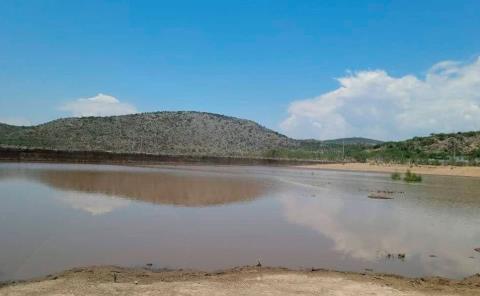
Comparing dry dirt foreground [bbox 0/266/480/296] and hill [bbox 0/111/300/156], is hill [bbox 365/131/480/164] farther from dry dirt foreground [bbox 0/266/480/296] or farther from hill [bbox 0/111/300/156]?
dry dirt foreground [bbox 0/266/480/296]

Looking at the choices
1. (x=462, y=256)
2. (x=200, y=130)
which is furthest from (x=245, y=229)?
(x=200, y=130)

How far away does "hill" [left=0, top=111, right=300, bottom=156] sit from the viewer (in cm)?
8912

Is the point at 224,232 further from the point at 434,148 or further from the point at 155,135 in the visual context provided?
the point at 155,135

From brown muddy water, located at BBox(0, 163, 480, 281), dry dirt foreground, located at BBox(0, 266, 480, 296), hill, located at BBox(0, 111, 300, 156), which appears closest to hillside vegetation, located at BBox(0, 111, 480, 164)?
hill, located at BBox(0, 111, 300, 156)

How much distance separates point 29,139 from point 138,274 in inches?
3382

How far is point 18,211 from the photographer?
1614 cm

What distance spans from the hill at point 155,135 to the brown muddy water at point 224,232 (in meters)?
59.9

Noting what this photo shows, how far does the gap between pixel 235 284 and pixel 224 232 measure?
18.6 ft

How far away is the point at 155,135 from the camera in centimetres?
10838

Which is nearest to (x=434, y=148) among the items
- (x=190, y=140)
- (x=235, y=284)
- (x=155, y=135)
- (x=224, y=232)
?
(x=190, y=140)

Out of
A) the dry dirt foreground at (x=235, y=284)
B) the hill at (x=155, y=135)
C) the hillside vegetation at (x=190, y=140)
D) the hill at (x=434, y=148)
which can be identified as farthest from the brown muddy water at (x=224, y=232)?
the hill at (x=434, y=148)

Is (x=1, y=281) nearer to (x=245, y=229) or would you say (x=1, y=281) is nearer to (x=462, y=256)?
(x=245, y=229)

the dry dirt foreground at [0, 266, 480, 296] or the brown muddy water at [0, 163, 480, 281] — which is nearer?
the dry dirt foreground at [0, 266, 480, 296]

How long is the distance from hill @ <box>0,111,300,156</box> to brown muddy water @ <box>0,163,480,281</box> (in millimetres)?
59928
